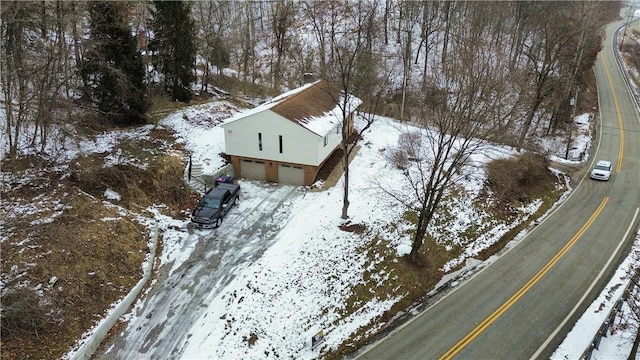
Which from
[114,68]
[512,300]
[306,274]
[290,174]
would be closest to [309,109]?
[290,174]

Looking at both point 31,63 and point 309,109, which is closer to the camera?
point 31,63

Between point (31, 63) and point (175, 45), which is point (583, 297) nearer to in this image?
point (31, 63)

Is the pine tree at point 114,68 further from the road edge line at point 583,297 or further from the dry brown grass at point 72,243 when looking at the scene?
the road edge line at point 583,297

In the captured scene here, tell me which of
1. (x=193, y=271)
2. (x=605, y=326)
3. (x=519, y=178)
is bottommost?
(x=605, y=326)

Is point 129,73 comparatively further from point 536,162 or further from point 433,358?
point 536,162

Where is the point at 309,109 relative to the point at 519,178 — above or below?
above

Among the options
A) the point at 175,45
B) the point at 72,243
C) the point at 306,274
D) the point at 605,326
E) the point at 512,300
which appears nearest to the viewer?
the point at 605,326

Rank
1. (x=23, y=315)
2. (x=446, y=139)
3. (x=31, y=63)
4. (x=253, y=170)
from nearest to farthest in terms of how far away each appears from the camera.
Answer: (x=23, y=315) < (x=31, y=63) < (x=253, y=170) < (x=446, y=139)

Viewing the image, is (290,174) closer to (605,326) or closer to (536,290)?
(536,290)
